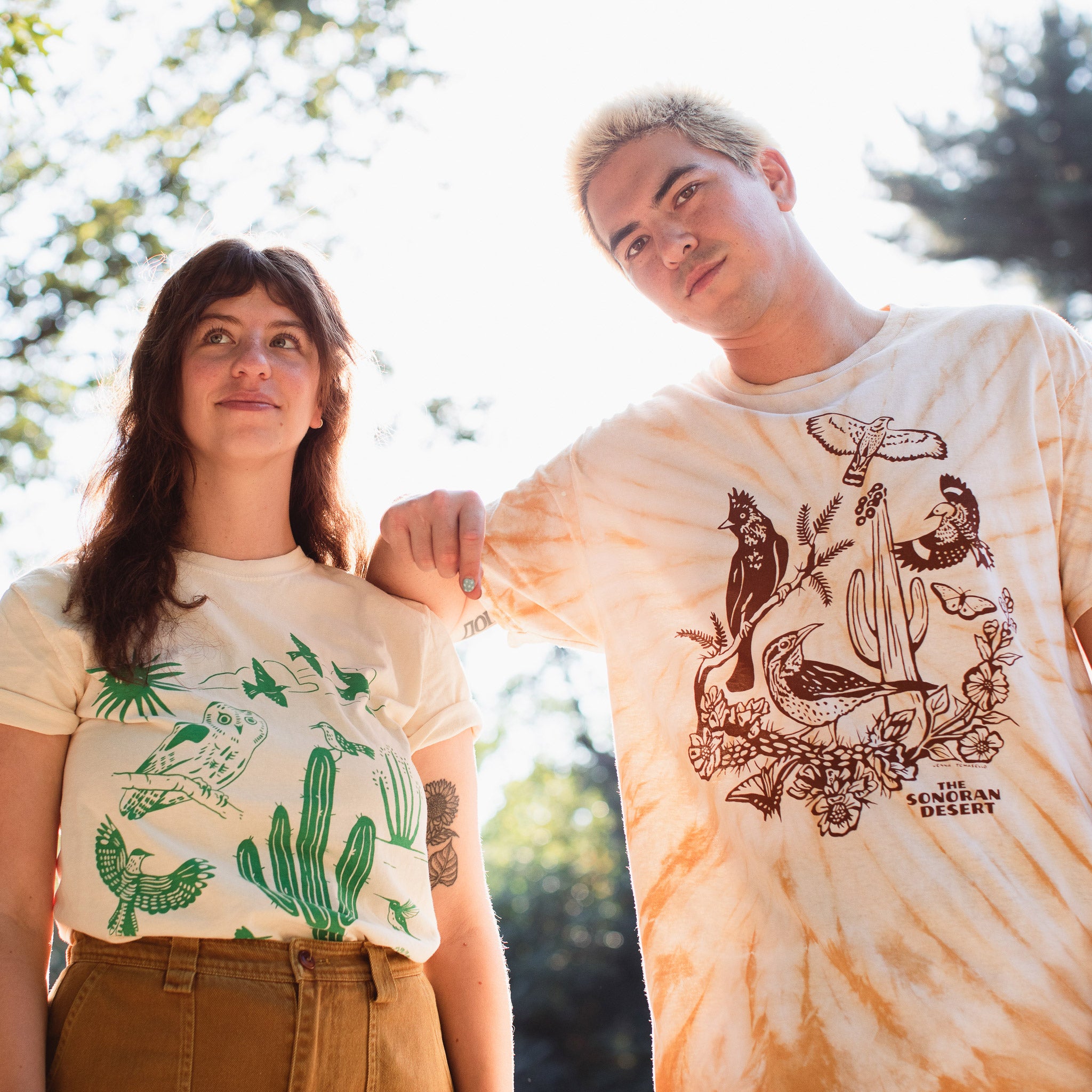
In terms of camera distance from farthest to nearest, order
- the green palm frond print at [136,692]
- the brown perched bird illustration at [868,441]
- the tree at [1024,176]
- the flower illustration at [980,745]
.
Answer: the tree at [1024,176] < the brown perched bird illustration at [868,441] < the green palm frond print at [136,692] < the flower illustration at [980,745]

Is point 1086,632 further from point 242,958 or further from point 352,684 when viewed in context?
point 242,958

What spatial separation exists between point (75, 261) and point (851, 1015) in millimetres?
8190

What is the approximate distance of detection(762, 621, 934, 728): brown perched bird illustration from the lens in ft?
5.42

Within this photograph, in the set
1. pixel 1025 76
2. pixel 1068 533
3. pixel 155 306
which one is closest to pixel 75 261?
pixel 155 306

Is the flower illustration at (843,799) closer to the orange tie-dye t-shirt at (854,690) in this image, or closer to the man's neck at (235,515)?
the orange tie-dye t-shirt at (854,690)

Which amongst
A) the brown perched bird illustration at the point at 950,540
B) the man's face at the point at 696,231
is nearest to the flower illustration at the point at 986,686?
the brown perched bird illustration at the point at 950,540

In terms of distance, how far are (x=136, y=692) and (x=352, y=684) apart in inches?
14.8

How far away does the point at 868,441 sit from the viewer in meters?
1.83

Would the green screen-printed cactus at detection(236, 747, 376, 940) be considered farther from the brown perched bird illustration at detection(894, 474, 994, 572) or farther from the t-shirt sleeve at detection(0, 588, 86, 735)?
the brown perched bird illustration at detection(894, 474, 994, 572)

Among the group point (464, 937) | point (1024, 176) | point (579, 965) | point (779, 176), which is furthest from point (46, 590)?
point (1024, 176)

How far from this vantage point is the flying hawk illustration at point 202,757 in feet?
5.31

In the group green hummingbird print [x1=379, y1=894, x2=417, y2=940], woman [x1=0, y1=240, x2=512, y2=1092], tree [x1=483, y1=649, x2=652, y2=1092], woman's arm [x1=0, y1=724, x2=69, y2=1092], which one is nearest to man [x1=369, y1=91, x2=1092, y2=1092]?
woman [x1=0, y1=240, x2=512, y2=1092]

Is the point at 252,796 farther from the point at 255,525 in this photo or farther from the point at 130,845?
the point at 255,525

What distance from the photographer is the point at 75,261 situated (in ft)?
26.2
